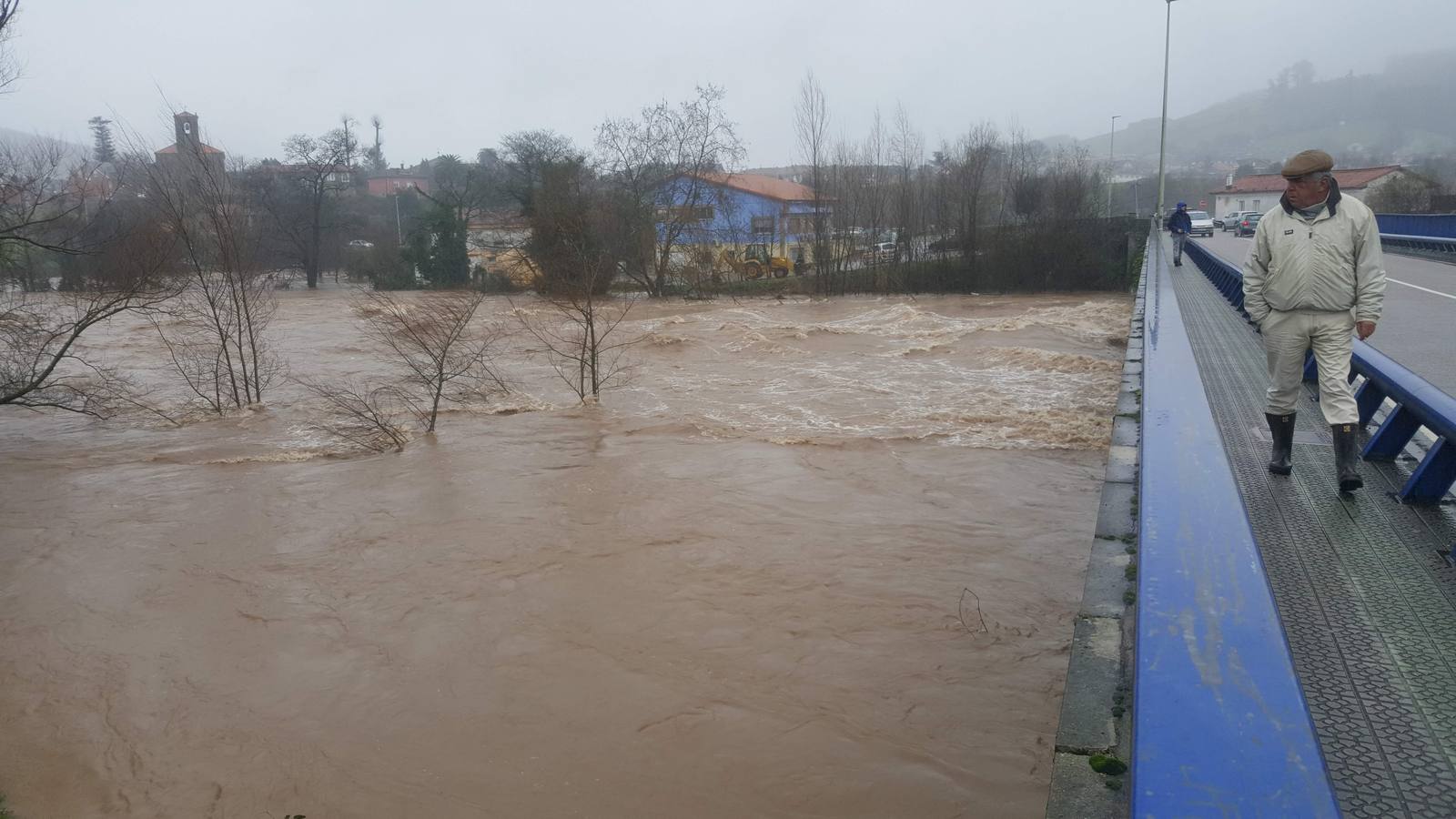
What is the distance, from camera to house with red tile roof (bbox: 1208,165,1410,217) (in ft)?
154

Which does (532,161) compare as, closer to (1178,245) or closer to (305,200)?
(305,200)

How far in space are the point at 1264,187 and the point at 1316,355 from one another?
228 ft

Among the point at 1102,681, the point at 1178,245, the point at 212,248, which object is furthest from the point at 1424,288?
the point at 212,248

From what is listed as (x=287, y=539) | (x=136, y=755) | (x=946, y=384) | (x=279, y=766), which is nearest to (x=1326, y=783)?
(x=279, y=766)

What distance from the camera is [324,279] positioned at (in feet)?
178

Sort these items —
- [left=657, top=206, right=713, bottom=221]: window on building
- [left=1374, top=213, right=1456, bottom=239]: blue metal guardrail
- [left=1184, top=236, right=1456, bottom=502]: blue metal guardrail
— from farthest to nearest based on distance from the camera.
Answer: [left=657, top=206, right=713, bottom=221]: window on building → [left=1374, top=213, right=1456, bottom=239]: blue metal guardrail → [left=1184, top=236, right=1456, bottom=502]: blue metal guardrail

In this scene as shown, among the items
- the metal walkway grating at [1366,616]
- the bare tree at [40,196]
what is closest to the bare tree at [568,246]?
the bare tree at [40,196]

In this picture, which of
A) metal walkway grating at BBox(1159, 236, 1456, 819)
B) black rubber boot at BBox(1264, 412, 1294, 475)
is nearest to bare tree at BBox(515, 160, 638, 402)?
black rubber boot at BBox(1264, 412, 1294, 475)

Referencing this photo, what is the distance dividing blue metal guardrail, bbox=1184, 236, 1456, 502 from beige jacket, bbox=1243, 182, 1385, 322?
49cm

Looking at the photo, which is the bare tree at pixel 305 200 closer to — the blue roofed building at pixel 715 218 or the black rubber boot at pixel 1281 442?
the blue roofed building at pixel 715 218

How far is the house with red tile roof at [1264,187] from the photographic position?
154 ft

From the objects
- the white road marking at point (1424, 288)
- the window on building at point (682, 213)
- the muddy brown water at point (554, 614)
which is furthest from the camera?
the window on building at point (682, 213)

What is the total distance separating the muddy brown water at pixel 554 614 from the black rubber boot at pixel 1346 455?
2.03 m

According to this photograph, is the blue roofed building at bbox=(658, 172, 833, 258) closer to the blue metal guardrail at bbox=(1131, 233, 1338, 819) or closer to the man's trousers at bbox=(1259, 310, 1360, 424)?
the man's trousers at bbox=(1259, 310, 1360, 424)
